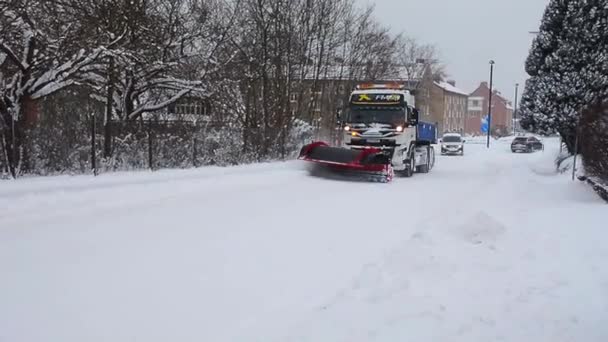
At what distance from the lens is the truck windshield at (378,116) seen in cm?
1938

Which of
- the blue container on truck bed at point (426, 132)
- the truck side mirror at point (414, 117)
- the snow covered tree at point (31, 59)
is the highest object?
the snow covered tree at point (31, 59)

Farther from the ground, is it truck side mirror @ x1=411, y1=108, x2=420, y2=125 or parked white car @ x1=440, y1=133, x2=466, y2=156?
truck side mirror @ x1=411, y1=108, x2=420, y2=125

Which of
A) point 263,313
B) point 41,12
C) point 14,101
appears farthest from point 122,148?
point 263,313

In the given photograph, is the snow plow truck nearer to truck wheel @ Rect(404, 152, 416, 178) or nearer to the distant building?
truck wheel @ Rect(404, 152, 416, 178)

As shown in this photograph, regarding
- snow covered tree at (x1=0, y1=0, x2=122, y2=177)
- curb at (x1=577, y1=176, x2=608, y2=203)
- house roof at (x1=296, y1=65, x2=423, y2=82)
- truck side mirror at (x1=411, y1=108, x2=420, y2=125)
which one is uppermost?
house roof at (x1=296, y1=65, x2=423, y2=82)

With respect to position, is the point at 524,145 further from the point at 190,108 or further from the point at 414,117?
the point at 190,108

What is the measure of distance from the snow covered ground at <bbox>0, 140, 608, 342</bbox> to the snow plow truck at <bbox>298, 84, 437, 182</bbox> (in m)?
5.55

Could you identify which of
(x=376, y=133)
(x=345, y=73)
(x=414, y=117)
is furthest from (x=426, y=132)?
(x=345, y=73)

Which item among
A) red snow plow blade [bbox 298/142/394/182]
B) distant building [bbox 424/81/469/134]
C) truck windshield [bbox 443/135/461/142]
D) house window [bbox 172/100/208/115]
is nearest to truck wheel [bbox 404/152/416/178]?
red snow plow blade [bbox 298/142/394/182]

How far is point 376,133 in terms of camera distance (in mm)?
19172

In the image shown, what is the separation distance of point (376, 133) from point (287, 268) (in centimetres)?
1298

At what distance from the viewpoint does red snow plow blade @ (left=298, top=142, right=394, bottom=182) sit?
17234mm

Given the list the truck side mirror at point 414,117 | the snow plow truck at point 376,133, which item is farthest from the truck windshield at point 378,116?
the truck side mirror at point 414,117

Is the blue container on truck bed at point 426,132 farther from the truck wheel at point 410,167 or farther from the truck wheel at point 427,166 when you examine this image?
the truck wheel at point 410,167
